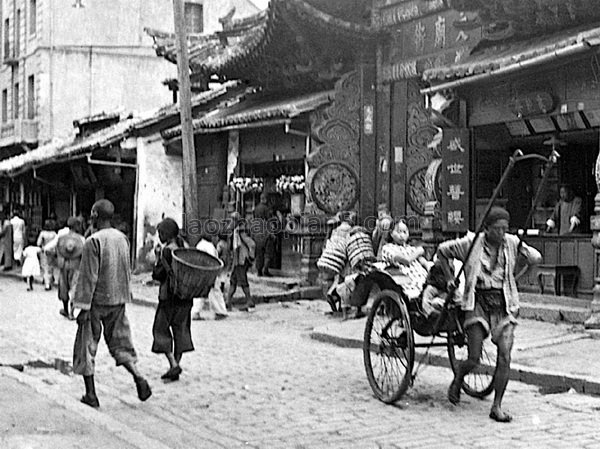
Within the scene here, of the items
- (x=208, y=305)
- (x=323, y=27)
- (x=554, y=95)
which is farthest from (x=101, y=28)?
(x=554, y=95)

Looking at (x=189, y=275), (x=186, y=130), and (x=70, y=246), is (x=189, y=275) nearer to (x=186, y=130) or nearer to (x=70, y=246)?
(x=70, y=246)

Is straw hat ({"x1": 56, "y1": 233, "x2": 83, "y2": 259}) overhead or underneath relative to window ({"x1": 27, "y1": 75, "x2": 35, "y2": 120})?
underneath

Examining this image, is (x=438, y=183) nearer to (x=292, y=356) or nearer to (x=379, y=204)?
(x=379, y=204)

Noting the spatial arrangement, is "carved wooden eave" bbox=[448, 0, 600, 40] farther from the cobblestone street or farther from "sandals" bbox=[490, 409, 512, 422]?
"sandals" bbox=[490, 409, 512, 422]

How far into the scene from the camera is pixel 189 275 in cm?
962

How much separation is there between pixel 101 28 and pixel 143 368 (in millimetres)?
29035

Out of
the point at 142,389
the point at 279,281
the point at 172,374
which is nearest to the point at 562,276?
the point at 172,374

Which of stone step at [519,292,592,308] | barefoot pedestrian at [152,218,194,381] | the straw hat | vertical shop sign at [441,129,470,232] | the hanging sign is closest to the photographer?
barefoot pedestrian at [152,218,194,381]

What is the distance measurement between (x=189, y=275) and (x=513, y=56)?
6.14m

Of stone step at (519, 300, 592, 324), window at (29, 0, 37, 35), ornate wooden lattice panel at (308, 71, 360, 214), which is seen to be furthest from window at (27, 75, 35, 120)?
stone step at (519, 300, 592, 324)

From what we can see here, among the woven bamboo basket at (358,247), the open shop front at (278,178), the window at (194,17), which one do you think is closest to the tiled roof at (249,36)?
the open shop front at (278,178)

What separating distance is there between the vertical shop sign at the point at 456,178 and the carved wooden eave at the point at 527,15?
1.63 meters

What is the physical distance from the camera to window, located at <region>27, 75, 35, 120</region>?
3931 cm

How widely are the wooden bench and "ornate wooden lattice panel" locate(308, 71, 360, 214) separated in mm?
5612
